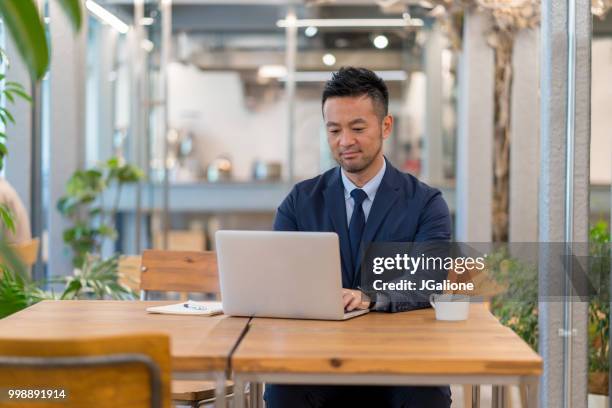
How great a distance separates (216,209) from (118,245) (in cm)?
145

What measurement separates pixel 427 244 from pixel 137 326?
0.99 meters

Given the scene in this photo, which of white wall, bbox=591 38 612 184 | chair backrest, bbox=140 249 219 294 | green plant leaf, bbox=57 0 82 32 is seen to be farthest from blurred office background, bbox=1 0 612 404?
green plant leaf, bbox=57 0 82 32

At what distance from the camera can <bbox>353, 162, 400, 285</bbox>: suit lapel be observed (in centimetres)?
302

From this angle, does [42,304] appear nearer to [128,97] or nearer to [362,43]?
[128,97]

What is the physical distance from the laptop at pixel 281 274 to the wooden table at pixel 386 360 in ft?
0.70

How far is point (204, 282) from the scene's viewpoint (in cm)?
356

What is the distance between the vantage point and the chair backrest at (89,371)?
1.81m

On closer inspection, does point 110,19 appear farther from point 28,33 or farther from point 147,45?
point 28,33

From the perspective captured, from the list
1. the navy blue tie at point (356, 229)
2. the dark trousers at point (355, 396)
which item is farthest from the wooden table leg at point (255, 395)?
the navy blue tie at point (356, 229)

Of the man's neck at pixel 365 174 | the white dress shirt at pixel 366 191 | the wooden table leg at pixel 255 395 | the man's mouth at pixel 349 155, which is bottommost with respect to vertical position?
the wooden table leg at pixel 255 395

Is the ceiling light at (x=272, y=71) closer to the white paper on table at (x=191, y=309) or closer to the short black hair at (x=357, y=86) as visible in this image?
the short black hair at (x=357, y=86)

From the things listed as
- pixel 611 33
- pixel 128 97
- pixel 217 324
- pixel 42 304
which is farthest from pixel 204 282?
pixel 128 97

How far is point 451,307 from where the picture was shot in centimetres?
263

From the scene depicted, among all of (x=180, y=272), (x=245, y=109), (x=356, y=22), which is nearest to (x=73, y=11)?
(x=180, y=272)
